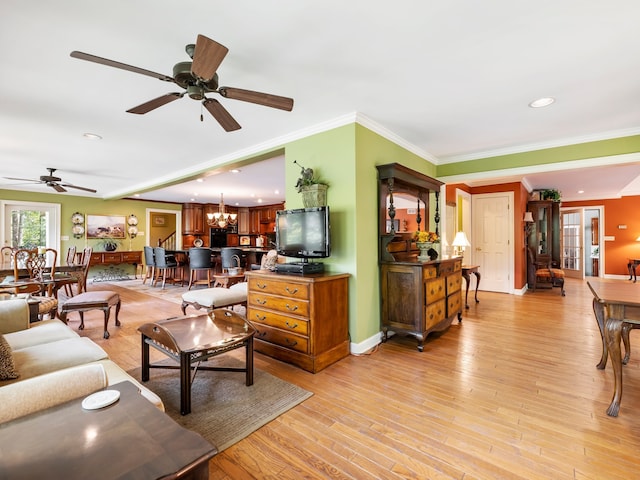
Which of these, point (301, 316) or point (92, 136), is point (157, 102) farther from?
point (92, 136)

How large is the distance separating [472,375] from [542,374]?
611 millimetres

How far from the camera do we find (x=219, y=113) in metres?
2.28

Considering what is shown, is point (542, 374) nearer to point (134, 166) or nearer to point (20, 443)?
point (20, 443)

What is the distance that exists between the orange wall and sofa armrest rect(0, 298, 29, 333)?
12.6 meters

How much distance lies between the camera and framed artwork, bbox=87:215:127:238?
8.59 m

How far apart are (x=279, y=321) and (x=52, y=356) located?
→ 1.66 m

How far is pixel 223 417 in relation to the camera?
2.03m

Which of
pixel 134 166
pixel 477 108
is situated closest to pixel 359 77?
pixel 477 108

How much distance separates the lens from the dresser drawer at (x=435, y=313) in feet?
10.8

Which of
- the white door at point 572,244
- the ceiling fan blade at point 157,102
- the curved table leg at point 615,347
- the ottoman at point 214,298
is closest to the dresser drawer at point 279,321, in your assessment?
the ottoman at point 214,298

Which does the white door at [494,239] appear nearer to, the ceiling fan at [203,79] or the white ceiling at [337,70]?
the white ceiling at [337,70]

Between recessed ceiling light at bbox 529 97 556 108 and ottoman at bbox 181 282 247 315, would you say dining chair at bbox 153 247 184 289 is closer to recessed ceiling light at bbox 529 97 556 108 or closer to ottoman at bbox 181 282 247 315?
ottoman at bbox 181 282 247 315

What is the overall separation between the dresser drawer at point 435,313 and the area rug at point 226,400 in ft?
5.22

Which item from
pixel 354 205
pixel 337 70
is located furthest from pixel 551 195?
pixel 337 70
